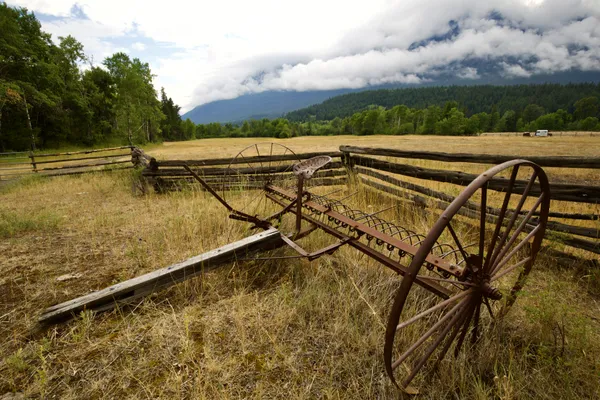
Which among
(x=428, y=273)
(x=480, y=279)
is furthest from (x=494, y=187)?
(x=480, y=279)

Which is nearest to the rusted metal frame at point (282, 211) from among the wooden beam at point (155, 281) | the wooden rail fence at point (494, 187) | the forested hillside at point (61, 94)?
the wooden beam at point (155, 281)

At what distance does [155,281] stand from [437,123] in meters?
80.1

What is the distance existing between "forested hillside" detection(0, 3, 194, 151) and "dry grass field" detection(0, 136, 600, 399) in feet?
71.0

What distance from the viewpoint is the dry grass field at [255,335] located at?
1.69 metres

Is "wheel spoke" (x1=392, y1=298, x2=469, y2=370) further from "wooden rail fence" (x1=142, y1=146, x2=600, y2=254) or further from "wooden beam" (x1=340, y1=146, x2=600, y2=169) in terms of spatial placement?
"wooden rail fence" (x1=142, y1=146, x2=600, y2=254)

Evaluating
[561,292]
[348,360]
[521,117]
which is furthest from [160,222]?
[521,117]

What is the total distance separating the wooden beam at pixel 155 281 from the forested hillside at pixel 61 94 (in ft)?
72.8

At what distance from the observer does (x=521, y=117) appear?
93.3m

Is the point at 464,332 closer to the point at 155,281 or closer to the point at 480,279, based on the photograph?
the point at 480,279

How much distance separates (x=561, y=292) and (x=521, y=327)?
1042mm

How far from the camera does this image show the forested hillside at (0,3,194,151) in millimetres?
19077

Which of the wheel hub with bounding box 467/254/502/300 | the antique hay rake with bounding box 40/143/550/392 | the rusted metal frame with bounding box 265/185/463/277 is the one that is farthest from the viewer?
the rusted metal frame with bounding box 265/185/463/277

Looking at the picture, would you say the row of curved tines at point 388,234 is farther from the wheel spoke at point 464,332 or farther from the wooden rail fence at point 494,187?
the wooden rail fence at point 494,187

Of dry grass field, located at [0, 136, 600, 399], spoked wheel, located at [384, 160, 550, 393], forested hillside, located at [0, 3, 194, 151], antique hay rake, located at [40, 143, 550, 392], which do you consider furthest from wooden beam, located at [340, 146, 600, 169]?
forested hillside, located at [0, 3, 194, 151]
